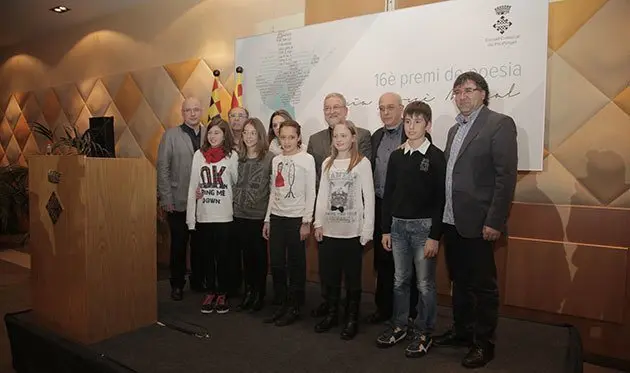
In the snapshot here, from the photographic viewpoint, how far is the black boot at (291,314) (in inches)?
99.4

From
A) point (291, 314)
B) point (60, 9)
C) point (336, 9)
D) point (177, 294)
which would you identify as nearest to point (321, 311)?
point (291, 314)

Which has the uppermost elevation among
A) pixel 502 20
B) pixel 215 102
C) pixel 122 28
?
pixel 122 28

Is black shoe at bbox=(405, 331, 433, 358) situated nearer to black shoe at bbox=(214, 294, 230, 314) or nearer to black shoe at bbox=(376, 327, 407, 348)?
black shoe at bbox=(376, 327, 407, 348)

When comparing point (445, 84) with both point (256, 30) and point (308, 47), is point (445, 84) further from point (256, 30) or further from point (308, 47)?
point (256, 30)

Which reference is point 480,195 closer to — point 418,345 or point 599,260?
point 418,345

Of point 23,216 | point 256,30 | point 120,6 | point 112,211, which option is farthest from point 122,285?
point 23,216

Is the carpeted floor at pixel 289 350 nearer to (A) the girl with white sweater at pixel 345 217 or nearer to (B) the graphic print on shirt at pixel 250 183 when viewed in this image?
(A) the girl with white sweater at pixel 345 217

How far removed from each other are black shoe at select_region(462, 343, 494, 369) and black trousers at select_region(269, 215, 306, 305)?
971 millimetres

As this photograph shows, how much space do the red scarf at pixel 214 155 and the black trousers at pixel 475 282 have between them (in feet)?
4.52

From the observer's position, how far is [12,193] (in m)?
5.68

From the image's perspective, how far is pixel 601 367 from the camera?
251 centimetres

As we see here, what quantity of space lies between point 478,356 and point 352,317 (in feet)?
2.11

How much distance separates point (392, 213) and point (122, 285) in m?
1.41

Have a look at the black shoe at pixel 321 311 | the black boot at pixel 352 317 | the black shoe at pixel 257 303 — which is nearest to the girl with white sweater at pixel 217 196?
the black shoe at pixel 257 303
